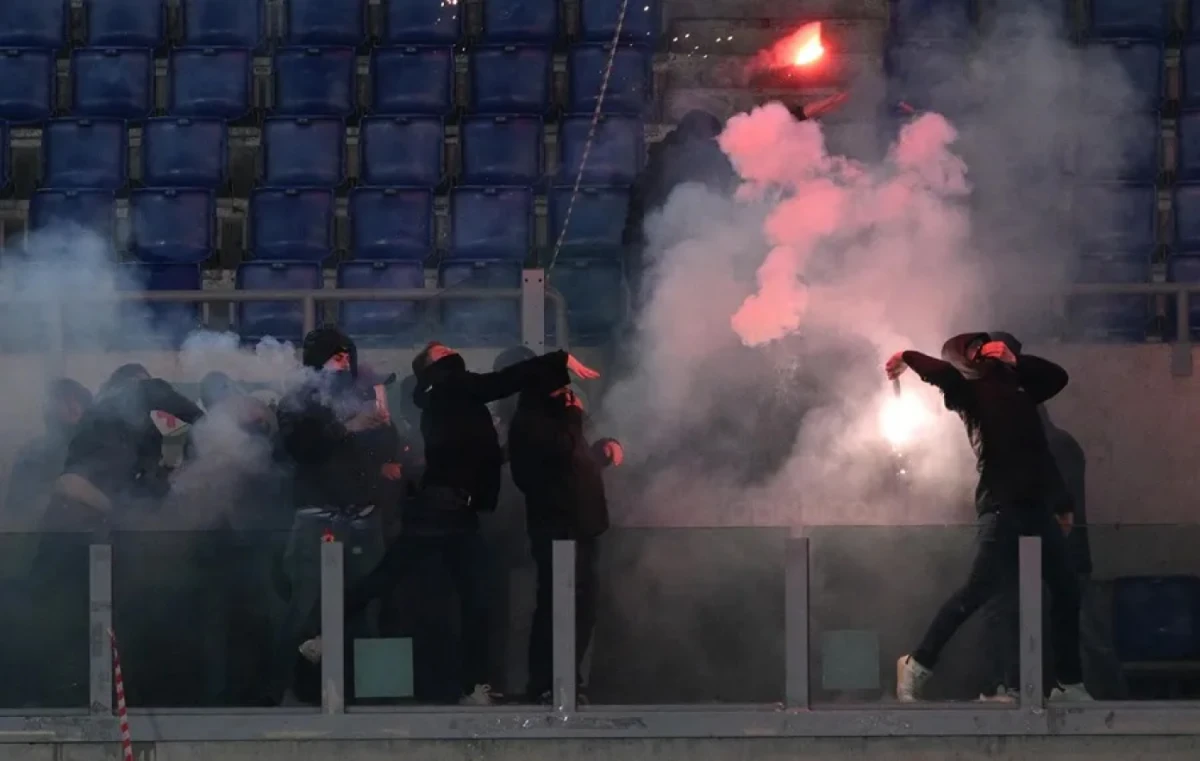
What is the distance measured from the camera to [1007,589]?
7.21 metres

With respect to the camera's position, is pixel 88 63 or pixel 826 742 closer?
pixel 826 742

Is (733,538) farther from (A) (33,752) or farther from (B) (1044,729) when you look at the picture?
(A) (33,752)

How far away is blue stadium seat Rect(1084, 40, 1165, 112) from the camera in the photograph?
38.6ft

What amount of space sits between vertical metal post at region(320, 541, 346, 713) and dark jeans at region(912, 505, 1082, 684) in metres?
2.16

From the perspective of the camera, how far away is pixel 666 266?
9852 millimetres

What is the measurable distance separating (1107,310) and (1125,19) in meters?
2.27

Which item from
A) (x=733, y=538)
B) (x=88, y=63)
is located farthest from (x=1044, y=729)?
(x=88, y=63)

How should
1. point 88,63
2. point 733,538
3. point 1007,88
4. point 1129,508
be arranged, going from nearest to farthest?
point 733,538 < point 1129,508 < point 1007,88 < point 88,63

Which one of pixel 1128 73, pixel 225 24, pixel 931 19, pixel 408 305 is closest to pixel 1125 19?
pixel 1128 73

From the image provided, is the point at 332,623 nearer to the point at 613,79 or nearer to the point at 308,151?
the point at 308,151

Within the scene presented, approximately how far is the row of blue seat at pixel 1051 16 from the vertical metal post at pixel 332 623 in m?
6.17

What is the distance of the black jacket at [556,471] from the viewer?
23.9ft

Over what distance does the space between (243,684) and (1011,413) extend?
3.18 meters

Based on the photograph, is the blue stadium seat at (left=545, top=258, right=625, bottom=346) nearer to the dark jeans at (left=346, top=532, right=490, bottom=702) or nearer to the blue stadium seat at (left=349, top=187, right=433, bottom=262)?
the blue stadium seat at (left=349, top=187, right=433, bottom=262)
